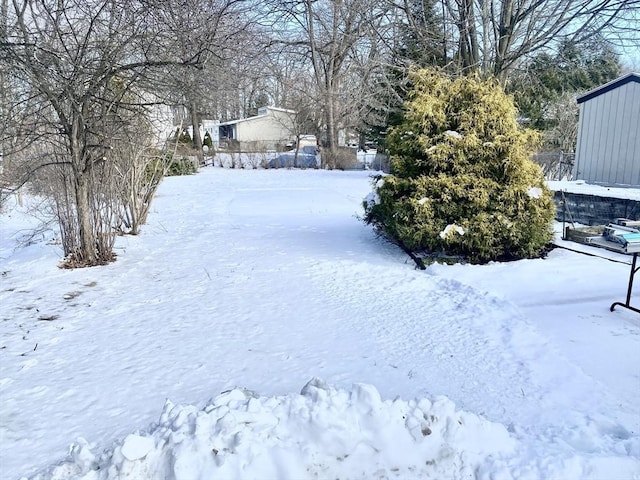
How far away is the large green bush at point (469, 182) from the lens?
5977 mm

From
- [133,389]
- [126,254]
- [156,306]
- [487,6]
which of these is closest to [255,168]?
[487,6]

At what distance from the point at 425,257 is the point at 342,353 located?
2908 mm

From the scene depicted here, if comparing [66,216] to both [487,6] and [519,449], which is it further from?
[487,6]

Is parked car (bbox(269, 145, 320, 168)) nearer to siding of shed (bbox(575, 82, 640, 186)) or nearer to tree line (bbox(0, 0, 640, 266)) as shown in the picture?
tree line (bbox(0, 0, 640, 266))

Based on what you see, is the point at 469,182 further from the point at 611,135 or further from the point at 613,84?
the point at 613,84

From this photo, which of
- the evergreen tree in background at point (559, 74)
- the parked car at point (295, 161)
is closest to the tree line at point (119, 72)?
the evergreen tree in background at point (559, 74)

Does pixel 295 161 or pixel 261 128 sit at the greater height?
pixel 261 128

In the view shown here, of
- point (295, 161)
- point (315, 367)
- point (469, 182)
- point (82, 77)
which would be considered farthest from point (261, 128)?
point (315, 367)

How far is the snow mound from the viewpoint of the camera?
2123 mm

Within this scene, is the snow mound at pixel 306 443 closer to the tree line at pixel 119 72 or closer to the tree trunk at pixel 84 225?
the tree line at pixel 119 72

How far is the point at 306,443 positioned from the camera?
2.26 metres

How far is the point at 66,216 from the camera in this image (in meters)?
6.43

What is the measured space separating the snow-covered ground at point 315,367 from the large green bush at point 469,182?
36cm

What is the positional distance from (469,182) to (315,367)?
11.5 feet
